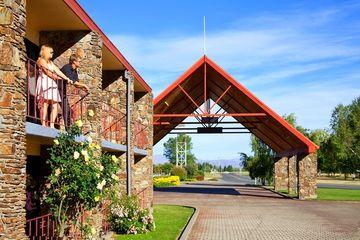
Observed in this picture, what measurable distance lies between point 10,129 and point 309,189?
25.5m

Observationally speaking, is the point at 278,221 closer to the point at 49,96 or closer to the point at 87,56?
the point at 87,56

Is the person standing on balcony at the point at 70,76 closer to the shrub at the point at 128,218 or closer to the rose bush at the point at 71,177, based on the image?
the rose bush at the point at 71,177

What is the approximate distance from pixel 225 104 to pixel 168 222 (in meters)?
17.1

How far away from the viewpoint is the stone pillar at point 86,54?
11844mm

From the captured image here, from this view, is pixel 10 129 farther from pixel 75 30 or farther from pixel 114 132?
pixel 114 132

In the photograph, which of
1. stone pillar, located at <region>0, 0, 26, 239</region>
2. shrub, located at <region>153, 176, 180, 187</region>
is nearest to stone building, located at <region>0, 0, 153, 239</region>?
stone pillar, located at <region>0, 0, 26, 239</region>

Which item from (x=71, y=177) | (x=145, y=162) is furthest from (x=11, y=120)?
(x=145, y=162)

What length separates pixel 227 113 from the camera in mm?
31312

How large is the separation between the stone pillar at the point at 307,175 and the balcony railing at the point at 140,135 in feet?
40.1

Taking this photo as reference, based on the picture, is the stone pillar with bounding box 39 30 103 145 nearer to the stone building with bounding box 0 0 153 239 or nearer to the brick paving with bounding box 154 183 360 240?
the stone building with bounding box 0 0 153 239

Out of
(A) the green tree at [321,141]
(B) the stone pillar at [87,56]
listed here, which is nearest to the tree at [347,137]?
(A) the green tree at [321,141]

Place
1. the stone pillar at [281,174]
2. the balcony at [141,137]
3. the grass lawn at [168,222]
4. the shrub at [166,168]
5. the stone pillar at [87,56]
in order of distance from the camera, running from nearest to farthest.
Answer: the stone pillar at [87,56] < the grass lawn at [168,222] < the balcony at [141,137] < the stone pillar at [281,174] < the shrub at [166,168]

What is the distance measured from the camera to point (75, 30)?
11.9 meters

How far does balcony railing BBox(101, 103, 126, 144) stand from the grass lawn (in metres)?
3.16
